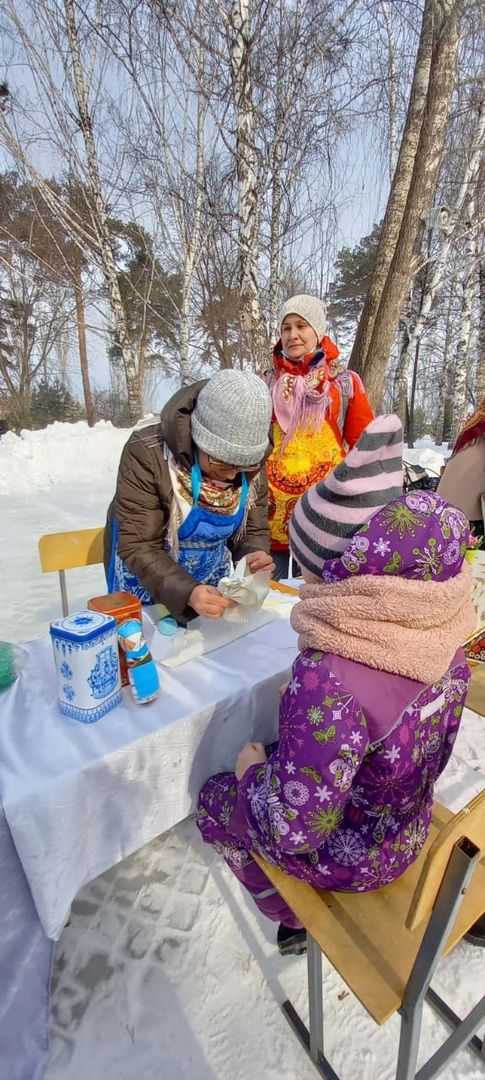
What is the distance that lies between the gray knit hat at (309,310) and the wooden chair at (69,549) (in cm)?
160

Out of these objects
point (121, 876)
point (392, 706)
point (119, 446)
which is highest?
point (119, 446)

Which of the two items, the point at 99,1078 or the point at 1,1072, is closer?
the point at 1,1072

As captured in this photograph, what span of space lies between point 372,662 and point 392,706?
11 cm

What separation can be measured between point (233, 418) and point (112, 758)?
3.19 ft

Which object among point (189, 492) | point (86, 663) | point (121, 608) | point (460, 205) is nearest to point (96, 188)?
point (460, 205)

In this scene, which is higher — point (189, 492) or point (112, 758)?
point (189, 492)

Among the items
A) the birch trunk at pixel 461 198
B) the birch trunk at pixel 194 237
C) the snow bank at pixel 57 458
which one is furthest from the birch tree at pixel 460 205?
the snow bank at pixel 57 458

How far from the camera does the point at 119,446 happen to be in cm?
912

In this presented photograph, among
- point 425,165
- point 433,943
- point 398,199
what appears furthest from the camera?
point 398,199

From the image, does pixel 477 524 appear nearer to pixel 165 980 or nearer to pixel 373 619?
pixel 373 619

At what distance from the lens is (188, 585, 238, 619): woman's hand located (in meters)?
1.51

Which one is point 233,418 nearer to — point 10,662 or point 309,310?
point 10,662

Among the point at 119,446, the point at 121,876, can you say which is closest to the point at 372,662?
the point at 121,876

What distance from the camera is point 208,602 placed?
152 centimetres
